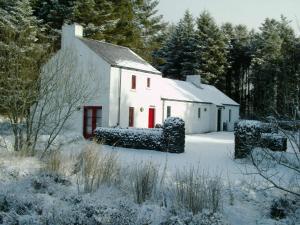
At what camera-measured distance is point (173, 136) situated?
21422mm

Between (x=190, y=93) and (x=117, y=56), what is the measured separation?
40.7ft

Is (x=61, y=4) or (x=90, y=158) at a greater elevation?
(x=61, y=4)

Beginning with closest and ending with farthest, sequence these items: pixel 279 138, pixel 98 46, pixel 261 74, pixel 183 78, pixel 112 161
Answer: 1. pixel 112 161
2. pixel 279 138
3. pixel 98 46
4. pixel 261 74
5. pixel 183 78

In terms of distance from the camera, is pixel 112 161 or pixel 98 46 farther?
pixel 98 46

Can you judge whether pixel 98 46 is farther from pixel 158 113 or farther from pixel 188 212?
pixel 188 212

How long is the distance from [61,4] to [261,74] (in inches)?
1020

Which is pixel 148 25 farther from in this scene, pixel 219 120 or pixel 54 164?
pixel 54 164

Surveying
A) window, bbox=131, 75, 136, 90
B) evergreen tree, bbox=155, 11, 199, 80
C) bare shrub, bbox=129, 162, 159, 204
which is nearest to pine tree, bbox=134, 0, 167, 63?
evergreen tree, bbox=155, 11, 199, 80

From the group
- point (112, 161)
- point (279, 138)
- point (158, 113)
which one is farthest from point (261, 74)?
point (112, 161)

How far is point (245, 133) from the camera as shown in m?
19.0

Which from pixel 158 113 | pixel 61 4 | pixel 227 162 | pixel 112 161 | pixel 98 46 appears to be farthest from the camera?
pixel 61 4

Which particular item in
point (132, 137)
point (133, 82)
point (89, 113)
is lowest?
point (132, 137)

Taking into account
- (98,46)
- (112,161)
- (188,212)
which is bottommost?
(188,212)

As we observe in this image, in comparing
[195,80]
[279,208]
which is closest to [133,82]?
[195,80]
